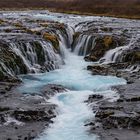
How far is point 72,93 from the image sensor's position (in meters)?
26.5

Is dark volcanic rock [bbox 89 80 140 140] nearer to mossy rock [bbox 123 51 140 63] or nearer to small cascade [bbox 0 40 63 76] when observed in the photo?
mossy rock [bbox 123 51 140 63]

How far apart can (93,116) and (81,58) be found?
61.6ft

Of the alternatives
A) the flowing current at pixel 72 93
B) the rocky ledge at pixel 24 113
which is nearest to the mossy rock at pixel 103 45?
the flowing current at pixel 72 93

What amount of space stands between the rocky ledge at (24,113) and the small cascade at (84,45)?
1610cm

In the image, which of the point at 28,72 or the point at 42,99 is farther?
the point at 28,72

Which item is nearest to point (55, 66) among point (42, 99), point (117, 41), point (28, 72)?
point (28, 72)

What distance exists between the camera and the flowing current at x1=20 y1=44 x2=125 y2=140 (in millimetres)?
19906

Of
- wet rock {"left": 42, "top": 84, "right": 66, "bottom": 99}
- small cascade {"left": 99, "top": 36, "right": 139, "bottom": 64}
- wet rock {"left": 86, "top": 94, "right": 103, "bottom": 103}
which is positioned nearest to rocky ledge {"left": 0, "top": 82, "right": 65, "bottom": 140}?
wet rock {"left": 42, "top": 84, "right": 66, "bottom": 99}

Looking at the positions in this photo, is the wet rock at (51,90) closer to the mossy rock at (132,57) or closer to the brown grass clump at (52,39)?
the mossy rock at (132,57)

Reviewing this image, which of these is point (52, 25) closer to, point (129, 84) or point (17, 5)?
point (129, 84)

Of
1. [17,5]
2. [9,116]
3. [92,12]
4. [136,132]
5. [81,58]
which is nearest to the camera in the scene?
[136,132]

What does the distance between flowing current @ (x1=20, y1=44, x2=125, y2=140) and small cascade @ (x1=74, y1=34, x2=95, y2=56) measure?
3582 mm

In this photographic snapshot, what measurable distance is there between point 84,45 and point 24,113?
73.1 ft

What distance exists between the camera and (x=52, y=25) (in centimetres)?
4966
